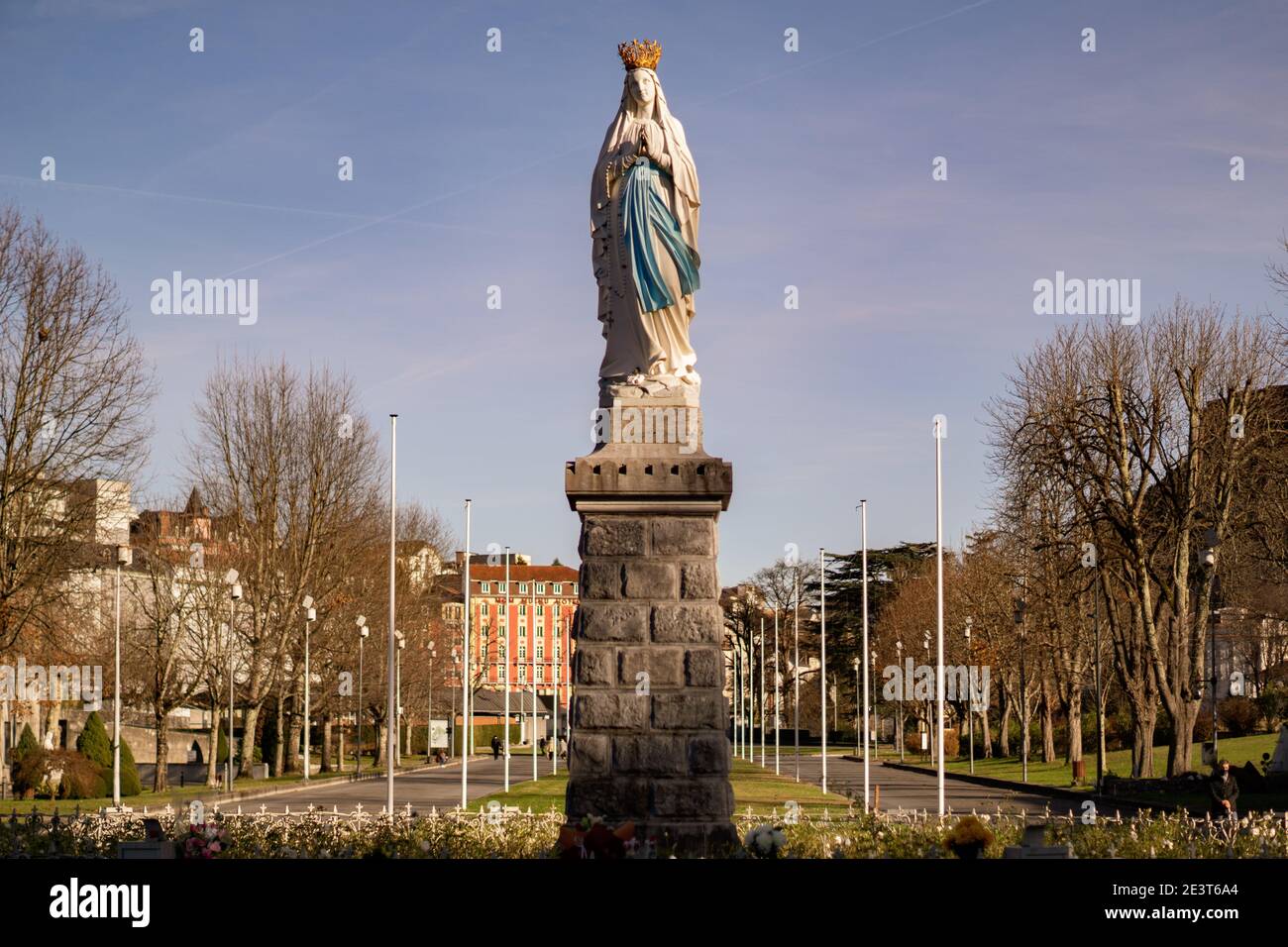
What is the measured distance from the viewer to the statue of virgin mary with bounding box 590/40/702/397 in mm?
17766

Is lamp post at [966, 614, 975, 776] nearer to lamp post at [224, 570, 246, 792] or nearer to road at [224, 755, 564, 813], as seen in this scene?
road at [224, 755, 564, 813]

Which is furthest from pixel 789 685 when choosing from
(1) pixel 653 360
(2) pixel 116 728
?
(1) pixel 653 360

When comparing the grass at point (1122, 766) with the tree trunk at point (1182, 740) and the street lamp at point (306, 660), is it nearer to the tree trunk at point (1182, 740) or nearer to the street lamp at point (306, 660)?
the tree trunk at point (1182, 740)

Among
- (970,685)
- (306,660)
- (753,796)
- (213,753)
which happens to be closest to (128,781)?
(213,753)

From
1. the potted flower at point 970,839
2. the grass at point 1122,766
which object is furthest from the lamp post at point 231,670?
the potted flower at point 970,839

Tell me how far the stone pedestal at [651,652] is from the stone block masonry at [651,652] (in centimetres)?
1

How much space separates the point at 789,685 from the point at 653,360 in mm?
105550

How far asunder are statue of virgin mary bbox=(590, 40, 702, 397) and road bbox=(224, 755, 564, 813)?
16823 millimetres

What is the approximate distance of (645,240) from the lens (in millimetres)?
17812

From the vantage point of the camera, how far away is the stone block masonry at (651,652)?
15898 mm

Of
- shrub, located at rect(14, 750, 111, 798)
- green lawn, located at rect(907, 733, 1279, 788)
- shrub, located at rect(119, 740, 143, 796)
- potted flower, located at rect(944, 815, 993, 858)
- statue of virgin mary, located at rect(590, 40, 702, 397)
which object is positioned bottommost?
green lawn, located at rect(907, 733, 1279, 788)

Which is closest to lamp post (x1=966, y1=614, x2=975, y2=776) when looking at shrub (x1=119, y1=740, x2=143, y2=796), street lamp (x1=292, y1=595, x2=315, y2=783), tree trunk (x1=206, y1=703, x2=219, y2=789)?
street lamp (x1=292, y1=595, x2=315, y2=783)

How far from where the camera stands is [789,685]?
397ft
